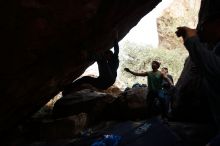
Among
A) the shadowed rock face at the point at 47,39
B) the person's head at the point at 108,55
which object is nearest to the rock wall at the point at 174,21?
the shadowed rock face at the point at 47,39

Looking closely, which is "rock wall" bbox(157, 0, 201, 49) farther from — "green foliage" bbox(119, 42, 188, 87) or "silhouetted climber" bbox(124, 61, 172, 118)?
"silhouetted climber" bbox(124, 61, 172, 118)

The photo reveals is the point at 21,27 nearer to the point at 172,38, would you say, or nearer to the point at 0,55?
the point at 0,55

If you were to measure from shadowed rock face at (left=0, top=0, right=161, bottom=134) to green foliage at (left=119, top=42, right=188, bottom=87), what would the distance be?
1638cm

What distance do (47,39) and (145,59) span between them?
20.8 m

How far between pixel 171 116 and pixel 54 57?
9.28 feet

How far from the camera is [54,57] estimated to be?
286 inches

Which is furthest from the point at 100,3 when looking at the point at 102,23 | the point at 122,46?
the point at 122,46

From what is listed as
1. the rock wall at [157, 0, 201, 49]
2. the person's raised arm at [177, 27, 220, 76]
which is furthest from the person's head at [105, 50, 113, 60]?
the rock wall at [157, 0, 201, 49]

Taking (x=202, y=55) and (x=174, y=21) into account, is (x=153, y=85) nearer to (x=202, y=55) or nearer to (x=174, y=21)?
(x=202, y=55)

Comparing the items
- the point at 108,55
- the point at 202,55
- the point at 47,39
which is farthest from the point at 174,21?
the point at 202,55

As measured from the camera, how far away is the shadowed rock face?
5638 mm

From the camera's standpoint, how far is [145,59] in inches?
1054

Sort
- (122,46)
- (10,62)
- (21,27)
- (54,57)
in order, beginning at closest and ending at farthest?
(21,27) < (10,62) < (54,57) < (122,46)

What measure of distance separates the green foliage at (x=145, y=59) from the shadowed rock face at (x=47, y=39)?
53.8 ft
